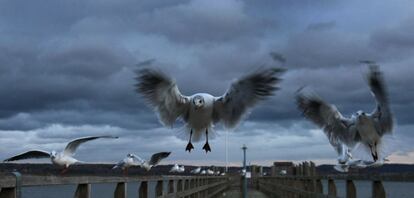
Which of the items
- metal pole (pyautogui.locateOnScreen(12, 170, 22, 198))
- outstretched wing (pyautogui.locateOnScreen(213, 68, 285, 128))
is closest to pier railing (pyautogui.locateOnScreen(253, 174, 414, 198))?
outstretched wing (pyautogui.locateOnScreen(213, 68, 285, 128))

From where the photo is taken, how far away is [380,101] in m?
16.2

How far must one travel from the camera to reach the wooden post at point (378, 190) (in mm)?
7809

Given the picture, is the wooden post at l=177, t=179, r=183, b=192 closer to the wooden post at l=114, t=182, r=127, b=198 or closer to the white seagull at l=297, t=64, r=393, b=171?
the wooden post at l=114, t=182, r=127, b=198

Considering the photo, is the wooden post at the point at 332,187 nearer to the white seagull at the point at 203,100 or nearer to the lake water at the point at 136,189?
the lake water at the point at 136,189

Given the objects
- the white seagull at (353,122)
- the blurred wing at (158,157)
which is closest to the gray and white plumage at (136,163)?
the blurred wing at (158,157)

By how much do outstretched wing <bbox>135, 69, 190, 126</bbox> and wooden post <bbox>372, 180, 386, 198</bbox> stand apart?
5988mm

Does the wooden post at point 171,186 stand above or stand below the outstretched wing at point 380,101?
below

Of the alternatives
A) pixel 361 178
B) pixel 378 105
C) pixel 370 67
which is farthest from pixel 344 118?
pixel 361 178

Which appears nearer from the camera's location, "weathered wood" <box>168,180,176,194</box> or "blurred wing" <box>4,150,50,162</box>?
"weathered wood" <box>168,180,176,194</box>

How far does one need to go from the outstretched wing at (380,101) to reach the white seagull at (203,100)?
300 cm

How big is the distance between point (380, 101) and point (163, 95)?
5.54m

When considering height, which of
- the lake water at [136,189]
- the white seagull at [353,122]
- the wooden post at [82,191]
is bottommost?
the lake water at [136,189]

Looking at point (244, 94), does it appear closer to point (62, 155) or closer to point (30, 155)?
point (30, 155)

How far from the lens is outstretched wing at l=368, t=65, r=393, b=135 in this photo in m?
15.3
